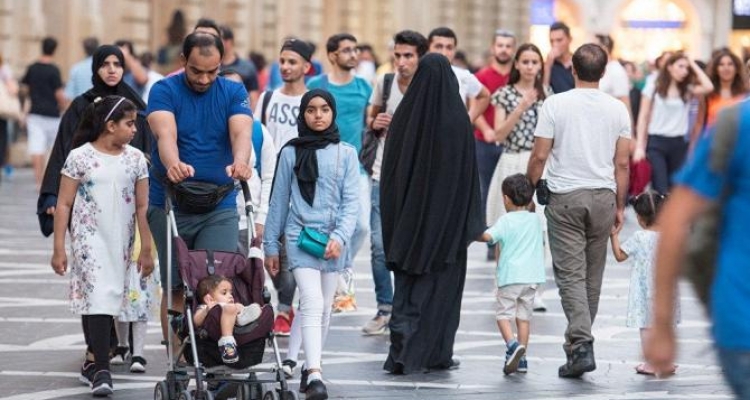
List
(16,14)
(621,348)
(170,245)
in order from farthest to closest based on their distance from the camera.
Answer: (16,14) < (621,348) < (170,245)

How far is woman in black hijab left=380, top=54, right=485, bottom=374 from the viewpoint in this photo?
1120 cm

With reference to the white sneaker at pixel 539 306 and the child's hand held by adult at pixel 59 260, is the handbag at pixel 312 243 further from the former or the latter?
the white sneaker at pixel 539 306

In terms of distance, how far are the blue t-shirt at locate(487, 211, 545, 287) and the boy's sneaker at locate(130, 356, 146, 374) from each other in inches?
82.9

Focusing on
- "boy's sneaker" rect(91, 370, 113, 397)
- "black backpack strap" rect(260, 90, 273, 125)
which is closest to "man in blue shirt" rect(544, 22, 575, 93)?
"black backpack strap" rect(260, 90, 273, 125)

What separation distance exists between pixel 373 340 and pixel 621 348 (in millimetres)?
1566

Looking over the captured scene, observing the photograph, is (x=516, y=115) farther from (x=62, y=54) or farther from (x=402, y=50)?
(x=62, y=54)

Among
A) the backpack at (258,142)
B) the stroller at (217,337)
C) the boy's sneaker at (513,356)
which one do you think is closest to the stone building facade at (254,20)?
the backpack at (258,142)


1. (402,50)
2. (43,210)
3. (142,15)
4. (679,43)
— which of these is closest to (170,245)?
(43,210)

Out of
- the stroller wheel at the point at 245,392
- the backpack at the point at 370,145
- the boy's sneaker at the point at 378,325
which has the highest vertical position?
the backpack at the point at 370,145

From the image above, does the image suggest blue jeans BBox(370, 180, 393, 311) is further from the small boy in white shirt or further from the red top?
the red top

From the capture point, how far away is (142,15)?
3556 cm

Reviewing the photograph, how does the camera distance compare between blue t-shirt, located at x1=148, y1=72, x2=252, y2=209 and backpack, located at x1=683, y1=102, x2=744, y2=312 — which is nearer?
backpack, located at x1=683, y1=102, x2=744, y2=312

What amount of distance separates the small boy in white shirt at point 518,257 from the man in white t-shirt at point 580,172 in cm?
34

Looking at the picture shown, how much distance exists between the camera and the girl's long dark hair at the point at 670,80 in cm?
1947
